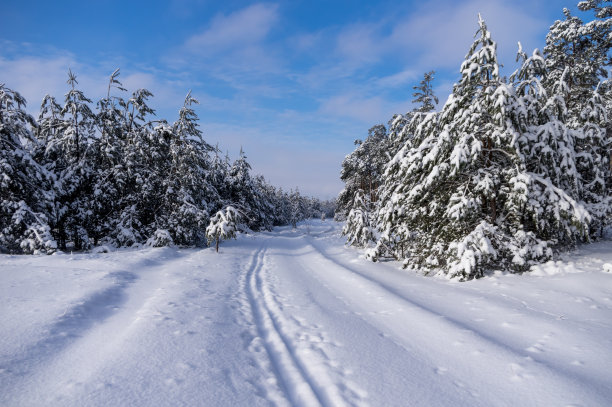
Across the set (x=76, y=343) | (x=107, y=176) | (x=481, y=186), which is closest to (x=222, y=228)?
(x=107, y=176)

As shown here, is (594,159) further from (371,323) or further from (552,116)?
(371,323)

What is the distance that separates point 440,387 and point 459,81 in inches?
380

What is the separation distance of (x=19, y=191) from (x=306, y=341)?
14.5 m

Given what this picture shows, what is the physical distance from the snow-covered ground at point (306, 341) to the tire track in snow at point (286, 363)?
0.02 meters

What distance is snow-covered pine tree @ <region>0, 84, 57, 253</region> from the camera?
11422 millimetres

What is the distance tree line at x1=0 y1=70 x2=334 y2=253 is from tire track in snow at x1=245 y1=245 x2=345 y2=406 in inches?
423

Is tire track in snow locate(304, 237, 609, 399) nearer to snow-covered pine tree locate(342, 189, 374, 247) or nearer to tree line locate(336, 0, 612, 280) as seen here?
tree line locate(336, 0, 612, 280)

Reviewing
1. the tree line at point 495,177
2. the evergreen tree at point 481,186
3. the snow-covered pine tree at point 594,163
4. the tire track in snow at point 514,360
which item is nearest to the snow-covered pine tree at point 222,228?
the tree line at point 495,177

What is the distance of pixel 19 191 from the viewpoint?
1209 centimetres

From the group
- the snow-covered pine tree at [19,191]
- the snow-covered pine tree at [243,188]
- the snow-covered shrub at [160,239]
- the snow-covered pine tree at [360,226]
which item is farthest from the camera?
the snow-covered pine tree at [243,188]

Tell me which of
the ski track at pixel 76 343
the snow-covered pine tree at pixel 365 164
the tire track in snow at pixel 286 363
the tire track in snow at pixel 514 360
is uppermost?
the snow-covered pine tree at pixel 365 164

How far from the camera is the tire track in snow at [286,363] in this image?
3.04m

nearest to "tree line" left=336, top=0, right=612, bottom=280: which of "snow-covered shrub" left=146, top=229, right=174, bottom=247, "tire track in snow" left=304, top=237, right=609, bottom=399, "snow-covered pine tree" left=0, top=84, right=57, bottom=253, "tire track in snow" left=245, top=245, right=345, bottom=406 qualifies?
"tire track in snow" left=304, top=237, right=609, bottom=399

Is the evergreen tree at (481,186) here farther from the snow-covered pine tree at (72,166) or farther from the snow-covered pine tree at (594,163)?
the snow-covered pine tree at (72,166)
